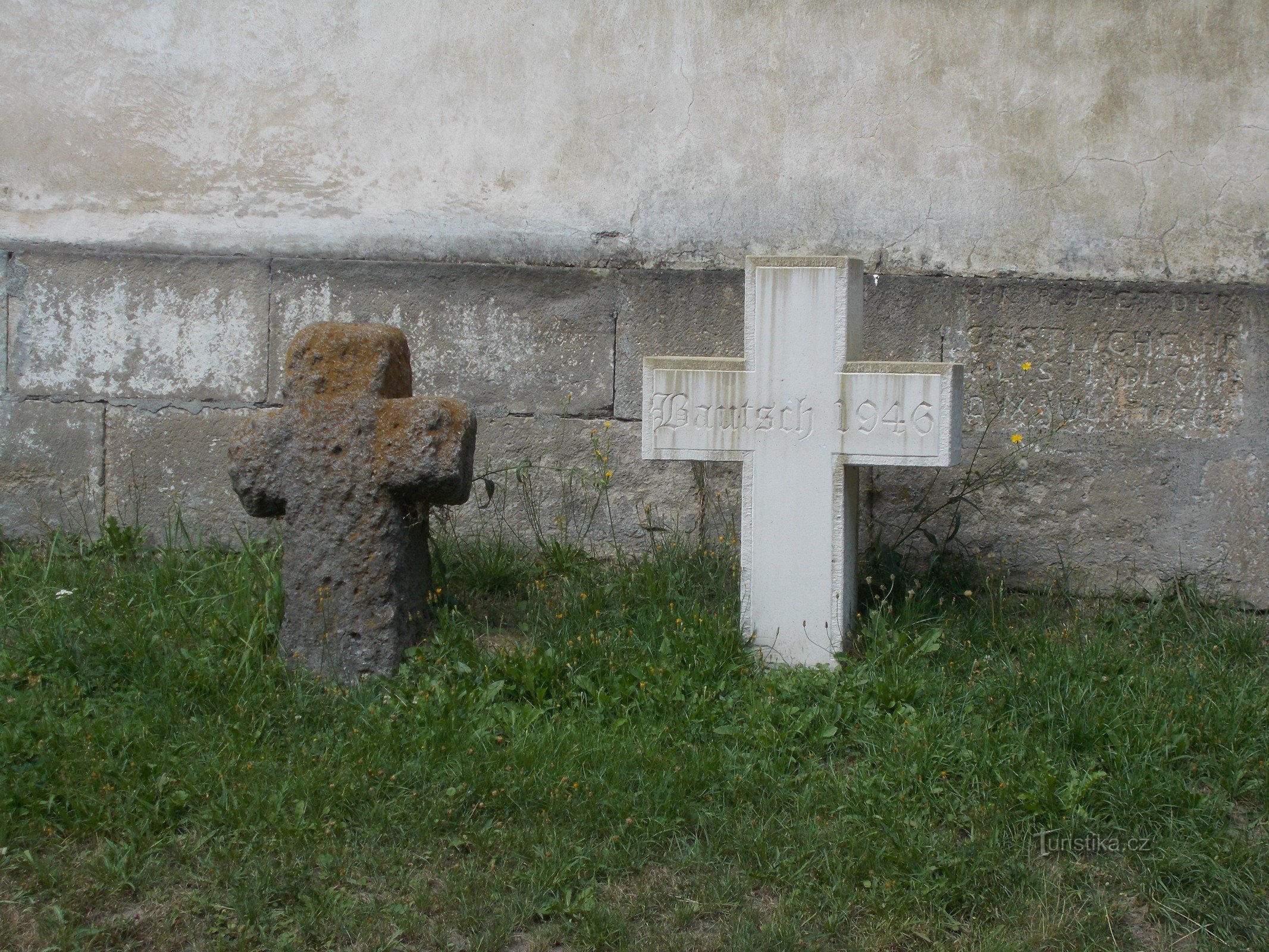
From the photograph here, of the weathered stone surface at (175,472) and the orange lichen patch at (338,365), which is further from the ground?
the orange lichen patch at (338,365)

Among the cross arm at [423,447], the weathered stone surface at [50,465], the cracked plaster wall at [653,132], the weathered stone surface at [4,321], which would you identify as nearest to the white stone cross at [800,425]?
the cross arm at [423,447]

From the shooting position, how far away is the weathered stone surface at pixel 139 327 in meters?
4.37

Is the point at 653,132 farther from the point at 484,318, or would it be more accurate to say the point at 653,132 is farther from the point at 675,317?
the point at 484,318

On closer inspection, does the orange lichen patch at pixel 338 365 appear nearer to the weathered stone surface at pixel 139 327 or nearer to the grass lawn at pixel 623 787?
the grass lawn at pixel 623 787

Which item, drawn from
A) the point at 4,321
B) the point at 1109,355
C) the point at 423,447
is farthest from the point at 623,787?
the point at 4,321

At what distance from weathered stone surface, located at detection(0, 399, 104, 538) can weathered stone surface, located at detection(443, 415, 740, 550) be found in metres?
1.51

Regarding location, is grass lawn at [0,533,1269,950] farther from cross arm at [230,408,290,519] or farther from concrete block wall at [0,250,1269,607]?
concrete block wall at [0,250,1269,607]

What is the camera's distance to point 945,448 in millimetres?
3383

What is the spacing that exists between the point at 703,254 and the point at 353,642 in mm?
2056

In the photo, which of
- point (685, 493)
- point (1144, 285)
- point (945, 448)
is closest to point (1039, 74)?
point (1144, 285)

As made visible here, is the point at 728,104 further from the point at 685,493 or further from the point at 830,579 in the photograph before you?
the point at 830,579

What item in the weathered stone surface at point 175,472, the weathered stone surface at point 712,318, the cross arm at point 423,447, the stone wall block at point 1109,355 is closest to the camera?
the cross arm at point 423,447

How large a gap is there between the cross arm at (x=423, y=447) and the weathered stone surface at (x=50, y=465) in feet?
6.08

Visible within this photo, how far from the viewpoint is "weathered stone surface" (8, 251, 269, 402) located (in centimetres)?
437
